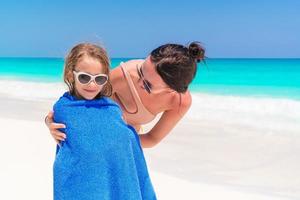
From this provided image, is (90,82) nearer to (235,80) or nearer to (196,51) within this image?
(196,51)

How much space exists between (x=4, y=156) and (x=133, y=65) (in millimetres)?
3266

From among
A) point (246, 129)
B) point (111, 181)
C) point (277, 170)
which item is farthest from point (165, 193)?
point (246, 129)

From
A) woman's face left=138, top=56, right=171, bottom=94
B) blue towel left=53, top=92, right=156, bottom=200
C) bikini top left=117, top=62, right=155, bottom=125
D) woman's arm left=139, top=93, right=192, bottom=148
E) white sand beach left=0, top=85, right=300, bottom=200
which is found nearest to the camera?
blue towel left=53, top=92, right=156, bottom=200

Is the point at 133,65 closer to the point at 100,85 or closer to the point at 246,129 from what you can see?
the point at 100,85

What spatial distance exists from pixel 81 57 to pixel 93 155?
42 cm

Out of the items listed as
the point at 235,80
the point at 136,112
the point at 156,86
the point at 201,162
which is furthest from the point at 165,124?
the point at 235,80

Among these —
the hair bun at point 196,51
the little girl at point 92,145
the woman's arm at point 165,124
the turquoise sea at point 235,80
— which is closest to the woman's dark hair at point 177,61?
the hair bun at point 196,51

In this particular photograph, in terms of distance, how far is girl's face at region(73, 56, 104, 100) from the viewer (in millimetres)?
2105

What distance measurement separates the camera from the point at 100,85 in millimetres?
2133

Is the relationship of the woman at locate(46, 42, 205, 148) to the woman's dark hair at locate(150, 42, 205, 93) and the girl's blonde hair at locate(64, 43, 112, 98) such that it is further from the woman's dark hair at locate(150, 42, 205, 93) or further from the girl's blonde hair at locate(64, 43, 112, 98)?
the girl's blonde hair at locate(64, 43, 112, 98)

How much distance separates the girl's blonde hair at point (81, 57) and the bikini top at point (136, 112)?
1.01ft

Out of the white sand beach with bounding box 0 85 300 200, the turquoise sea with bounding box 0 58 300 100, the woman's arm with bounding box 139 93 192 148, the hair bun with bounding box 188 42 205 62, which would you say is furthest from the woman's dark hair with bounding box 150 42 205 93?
the white sand beach with bounding box 0 85 300 200

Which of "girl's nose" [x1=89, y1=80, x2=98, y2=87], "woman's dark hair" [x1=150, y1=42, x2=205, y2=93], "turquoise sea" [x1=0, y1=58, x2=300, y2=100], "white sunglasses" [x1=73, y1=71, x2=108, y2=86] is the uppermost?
"turquoise sea" [x1=0, y1=58, x2=300, y2=100]

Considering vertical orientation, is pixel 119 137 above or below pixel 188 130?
below
